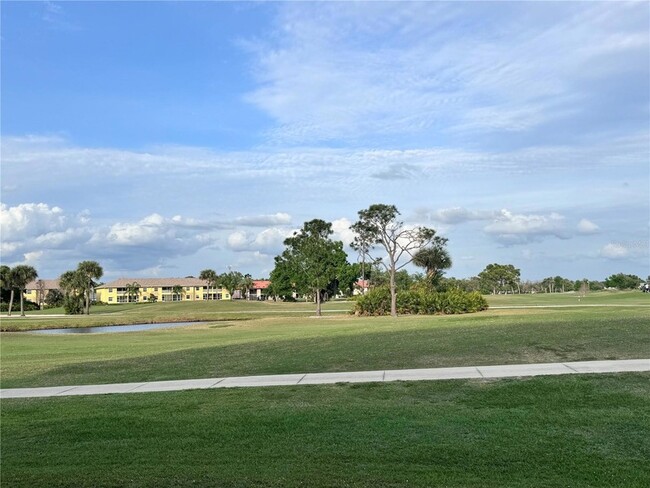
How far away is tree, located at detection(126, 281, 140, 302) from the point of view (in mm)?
143750

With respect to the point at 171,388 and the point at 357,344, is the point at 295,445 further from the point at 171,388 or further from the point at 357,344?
the point at 357,344

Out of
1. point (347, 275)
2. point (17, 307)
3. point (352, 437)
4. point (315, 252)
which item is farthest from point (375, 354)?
point (347, 275)

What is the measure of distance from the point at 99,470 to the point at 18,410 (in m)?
4.98

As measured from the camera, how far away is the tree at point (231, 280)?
14100 cm

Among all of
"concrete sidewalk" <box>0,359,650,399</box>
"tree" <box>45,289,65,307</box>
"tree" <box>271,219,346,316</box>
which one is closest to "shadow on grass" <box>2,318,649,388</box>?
"concrete sidewalk" <box>0,359,650,399</box>

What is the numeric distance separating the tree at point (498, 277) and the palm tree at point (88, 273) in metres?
→ 75.8

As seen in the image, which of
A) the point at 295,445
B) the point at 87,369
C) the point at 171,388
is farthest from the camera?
the point at 87,369

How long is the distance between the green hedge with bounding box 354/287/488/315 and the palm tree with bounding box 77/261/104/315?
1441 inches

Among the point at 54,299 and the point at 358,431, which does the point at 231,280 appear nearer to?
the point at 54,299

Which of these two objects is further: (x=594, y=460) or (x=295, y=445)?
(x=295, y=445)

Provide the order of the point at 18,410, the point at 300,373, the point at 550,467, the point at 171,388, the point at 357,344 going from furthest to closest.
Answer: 1. the point at 357,344
2. the point at 300,373
3. the point at 171,388
4. the point at 18,410
5. the point at 550,467

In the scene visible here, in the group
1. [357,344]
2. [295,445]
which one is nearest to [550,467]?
[295,445]

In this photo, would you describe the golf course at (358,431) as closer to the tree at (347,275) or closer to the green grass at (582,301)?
the green grass at (582,301)

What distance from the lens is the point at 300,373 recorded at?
42.9 feet
